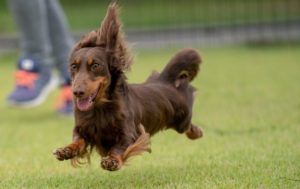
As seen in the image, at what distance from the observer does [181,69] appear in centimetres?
360

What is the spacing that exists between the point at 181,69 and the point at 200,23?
36.6ft

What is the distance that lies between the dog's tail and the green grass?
1044cm

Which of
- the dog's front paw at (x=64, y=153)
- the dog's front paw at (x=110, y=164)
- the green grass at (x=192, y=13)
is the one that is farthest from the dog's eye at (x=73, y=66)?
the green grass at (x=192, y=13)

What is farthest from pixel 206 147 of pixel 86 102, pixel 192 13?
pixel 192 13

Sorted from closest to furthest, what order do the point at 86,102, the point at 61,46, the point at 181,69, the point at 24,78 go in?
the point at 86,102, the point at 181,69, the point at 24,78, the point at 61,46

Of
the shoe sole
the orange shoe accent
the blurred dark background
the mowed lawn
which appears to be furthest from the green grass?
the orange shoe accent

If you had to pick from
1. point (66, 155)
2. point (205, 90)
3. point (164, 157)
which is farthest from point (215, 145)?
point (205, 90)

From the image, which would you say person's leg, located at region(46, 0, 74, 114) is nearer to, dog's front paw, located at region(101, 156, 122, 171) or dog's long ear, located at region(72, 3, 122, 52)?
dog's long ear, located at region(72, 3, 122, 52)

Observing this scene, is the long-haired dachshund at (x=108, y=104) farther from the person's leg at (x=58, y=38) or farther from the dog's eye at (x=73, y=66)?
the person's leg at (x=58, y=38)

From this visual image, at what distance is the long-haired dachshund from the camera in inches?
106

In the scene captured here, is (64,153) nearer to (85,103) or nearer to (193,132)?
(85,103)

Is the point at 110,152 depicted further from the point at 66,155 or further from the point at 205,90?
the point at 205,90

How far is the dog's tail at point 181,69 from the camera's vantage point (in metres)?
3.54

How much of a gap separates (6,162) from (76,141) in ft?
3.47
